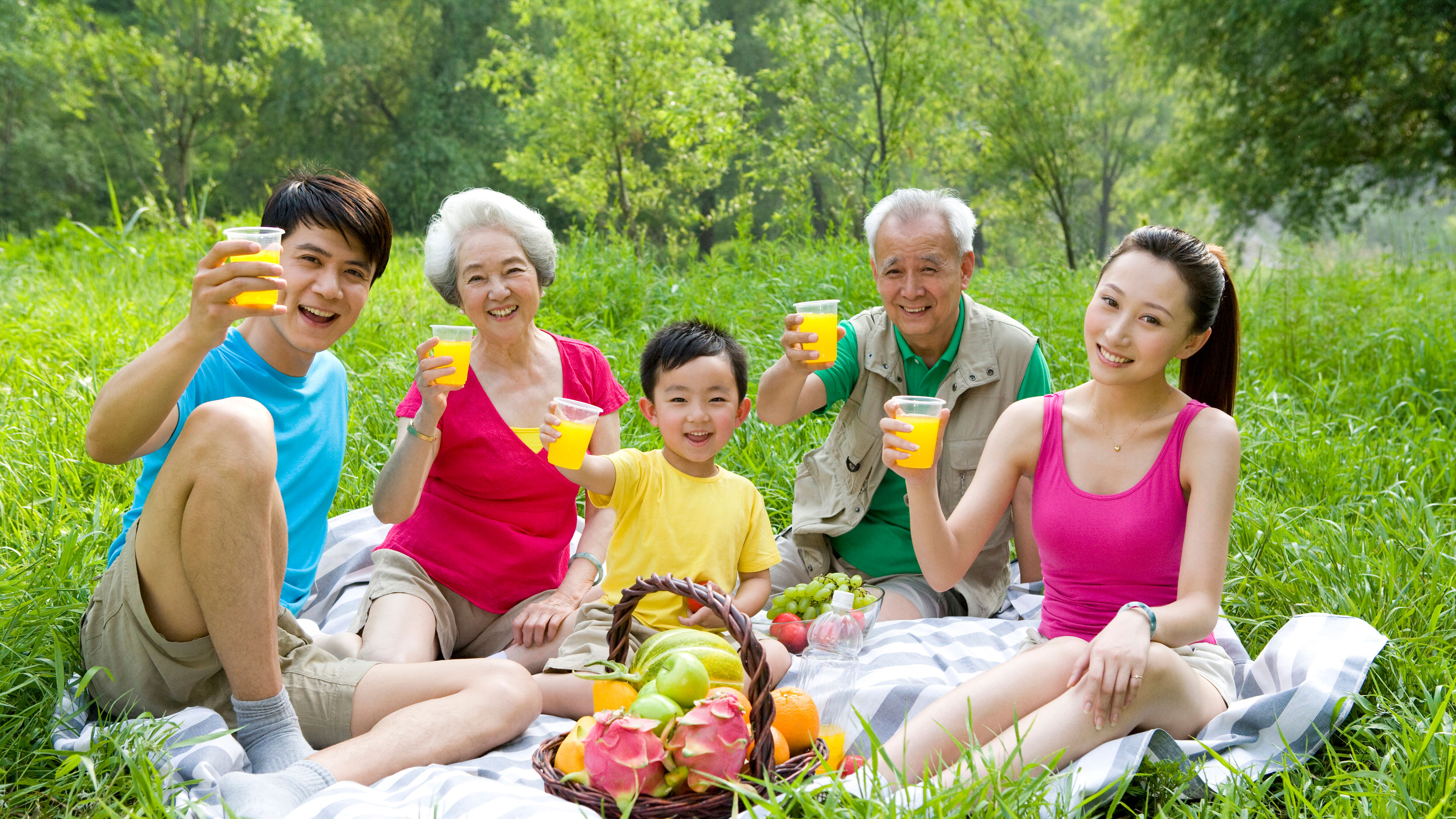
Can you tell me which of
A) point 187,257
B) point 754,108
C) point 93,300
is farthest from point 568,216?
point 93,300

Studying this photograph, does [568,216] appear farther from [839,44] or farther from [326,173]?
[326,173]

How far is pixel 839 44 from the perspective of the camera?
13.1 metres

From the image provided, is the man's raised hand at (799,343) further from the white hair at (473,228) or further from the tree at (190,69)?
the tree at (190,69)

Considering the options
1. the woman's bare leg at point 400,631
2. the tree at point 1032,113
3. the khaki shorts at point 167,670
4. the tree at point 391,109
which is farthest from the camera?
the tree at point 391,109

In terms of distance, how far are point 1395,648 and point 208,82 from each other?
2487 centimetres

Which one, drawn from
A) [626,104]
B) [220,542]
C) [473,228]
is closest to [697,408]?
[473,228]

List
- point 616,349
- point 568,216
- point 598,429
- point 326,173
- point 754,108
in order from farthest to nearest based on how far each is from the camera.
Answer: point 568,216
point 754,108
point 616,349
point 598,429
point 326,173

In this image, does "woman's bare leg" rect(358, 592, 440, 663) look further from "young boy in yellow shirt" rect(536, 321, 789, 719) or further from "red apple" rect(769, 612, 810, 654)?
"red apple" rect(769, 612, 810, 654)

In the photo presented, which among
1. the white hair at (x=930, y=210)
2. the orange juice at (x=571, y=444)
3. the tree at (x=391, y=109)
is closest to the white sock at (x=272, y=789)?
the orange juice at (x=571, y=444)

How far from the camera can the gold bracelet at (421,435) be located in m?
2.83

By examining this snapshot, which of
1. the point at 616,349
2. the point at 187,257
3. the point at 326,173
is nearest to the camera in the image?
the point at 326,173

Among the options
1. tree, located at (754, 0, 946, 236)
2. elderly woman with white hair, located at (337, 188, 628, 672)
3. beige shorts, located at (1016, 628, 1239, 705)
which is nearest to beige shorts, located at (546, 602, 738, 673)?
elderly woman with white hair, located at (337, 188, 628, 672)

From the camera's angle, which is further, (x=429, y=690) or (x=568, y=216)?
(x=568, y=216)

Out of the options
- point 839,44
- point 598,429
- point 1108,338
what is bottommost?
point 598,429
